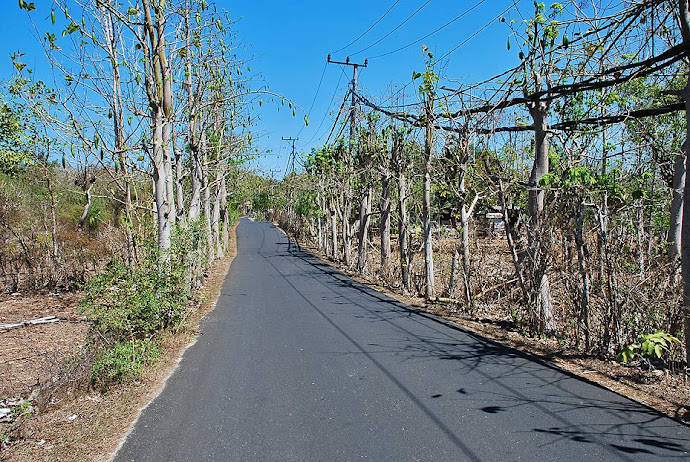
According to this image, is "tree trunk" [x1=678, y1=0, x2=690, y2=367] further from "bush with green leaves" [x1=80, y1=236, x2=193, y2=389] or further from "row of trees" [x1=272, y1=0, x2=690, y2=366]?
"bush with green leaves" [x1=80, y1=236, x2=193, y2=389]

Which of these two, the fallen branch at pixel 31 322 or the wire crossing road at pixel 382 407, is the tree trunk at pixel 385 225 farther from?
the fallen branch at pixel 31 322

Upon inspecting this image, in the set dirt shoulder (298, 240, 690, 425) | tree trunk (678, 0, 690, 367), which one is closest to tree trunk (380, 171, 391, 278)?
dirt shoulder (298, 240, 690, 425)

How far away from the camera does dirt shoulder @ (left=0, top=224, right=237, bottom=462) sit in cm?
452

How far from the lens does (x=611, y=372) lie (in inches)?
255

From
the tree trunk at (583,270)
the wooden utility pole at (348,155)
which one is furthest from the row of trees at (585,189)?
the wooden utility pole at (348,155)

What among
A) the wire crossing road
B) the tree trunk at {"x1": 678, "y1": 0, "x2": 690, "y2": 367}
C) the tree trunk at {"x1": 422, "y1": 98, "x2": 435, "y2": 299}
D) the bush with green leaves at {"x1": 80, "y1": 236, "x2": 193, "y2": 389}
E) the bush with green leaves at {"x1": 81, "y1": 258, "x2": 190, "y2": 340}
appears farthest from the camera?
the tree trunk at {"x1": 422, "y1": 98, "x2": 435, "y2": 299}

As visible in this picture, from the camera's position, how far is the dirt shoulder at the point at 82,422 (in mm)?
4516

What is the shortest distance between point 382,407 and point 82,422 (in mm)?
2992

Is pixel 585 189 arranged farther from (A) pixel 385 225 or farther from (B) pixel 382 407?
(A) pixel 385 225

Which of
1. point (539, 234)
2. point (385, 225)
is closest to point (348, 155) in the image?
point (385, 225)

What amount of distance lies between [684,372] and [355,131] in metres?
15.6

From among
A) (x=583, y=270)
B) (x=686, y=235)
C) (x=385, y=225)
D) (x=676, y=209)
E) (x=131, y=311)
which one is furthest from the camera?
(x=385, y=225)

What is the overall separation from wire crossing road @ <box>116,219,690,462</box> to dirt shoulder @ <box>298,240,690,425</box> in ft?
0.75

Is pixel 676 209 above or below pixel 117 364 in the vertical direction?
above
